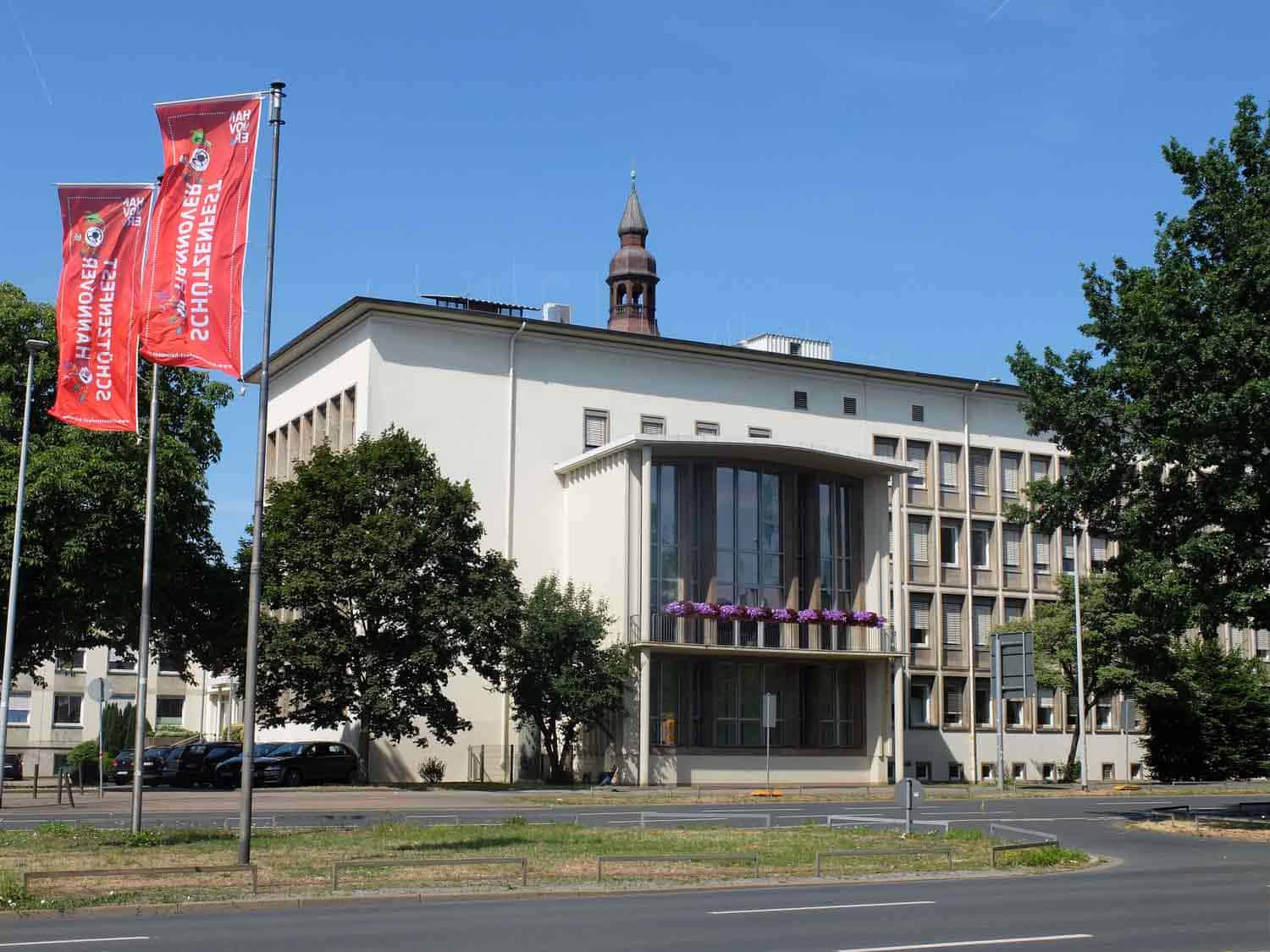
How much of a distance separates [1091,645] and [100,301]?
39421 mm

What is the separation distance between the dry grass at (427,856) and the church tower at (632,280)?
46.9m

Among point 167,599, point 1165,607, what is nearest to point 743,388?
point 167,599

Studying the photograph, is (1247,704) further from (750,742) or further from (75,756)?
(75,756)

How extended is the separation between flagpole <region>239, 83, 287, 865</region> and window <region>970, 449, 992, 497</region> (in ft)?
157

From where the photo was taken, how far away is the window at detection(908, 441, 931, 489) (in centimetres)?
6312

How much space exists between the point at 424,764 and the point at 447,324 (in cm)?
1564

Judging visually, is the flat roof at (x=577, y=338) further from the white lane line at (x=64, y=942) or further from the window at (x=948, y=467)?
the white lane line at (x=64, y=942)

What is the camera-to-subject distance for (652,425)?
5781 cm

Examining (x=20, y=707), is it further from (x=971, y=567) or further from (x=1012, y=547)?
(x=1012, y=547)

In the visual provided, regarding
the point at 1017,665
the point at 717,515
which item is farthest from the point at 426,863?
the point at 717,515

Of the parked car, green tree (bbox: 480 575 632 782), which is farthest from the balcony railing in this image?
the parked car

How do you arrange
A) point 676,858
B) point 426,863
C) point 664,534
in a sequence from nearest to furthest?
1. point 426,863
2. point 676,858
3. point 664,534

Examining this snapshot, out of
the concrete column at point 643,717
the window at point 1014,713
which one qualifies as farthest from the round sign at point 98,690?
the window at point 1014,713

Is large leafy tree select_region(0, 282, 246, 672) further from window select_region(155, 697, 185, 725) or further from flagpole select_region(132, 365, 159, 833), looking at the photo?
window select_region(155, 697, 185, 725)
